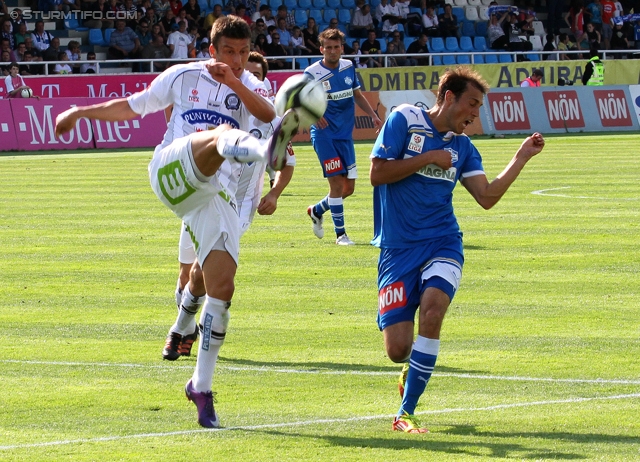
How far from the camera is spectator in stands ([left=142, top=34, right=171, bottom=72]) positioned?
3619cm

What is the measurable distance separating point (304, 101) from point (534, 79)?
107 feet

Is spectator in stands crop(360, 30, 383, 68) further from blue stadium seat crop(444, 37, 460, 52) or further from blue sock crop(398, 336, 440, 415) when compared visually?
blue sock crop(398, 336, 440, 415)

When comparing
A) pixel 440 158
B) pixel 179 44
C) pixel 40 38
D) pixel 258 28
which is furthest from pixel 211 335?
pixel 258 28

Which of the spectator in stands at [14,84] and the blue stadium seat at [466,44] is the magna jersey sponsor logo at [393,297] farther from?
the blue stadium seat at [466,44]

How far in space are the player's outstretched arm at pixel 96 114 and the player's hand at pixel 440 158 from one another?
75.5 inches

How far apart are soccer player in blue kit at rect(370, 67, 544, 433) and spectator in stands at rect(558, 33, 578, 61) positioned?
36907mm

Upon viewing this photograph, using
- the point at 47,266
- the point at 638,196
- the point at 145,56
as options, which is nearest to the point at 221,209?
the point at 47,266

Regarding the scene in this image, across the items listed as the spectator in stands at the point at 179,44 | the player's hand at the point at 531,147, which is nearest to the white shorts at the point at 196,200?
the player's hand at the point at 531,147

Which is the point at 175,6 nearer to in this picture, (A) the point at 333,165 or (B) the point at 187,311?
(A) the point at 333,165

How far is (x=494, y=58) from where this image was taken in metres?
42.2

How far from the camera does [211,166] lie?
6.74 m

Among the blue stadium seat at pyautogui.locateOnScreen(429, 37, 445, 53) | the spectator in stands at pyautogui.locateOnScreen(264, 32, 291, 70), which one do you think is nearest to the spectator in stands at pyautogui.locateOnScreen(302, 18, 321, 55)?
the spectator in stands at pyautogui.locateOnScreen(264, 32, 291, 70)

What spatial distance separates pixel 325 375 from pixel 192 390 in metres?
1.55

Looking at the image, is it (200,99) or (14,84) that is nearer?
(200,99)
